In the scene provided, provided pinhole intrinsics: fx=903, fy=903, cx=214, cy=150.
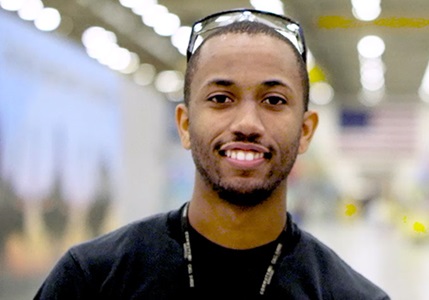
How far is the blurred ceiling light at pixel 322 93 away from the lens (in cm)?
2117

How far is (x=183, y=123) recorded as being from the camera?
6.37 ft

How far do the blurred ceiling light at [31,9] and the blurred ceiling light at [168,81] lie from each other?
7732 mm

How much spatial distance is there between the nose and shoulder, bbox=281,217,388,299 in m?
0.29

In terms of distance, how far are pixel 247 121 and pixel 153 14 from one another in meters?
11.9

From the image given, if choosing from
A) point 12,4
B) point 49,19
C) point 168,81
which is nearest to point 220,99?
point 12,4

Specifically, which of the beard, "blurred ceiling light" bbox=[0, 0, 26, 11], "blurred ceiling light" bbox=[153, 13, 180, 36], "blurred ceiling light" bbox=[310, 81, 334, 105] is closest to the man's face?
the beard

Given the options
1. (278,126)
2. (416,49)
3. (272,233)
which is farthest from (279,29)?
(416,49)

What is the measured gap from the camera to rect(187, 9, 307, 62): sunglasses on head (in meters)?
1.91

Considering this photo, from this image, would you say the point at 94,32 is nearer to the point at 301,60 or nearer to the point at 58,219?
the point at 58,219

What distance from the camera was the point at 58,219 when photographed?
9719mm

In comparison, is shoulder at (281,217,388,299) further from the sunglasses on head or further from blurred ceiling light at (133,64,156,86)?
blurred ceiling light at (133,64,156,86)

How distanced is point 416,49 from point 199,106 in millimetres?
15387

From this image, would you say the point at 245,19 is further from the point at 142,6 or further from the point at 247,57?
the point at 142,6

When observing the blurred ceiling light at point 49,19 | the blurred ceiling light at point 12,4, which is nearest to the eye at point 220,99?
the blurred ceiling light at point 12,4
